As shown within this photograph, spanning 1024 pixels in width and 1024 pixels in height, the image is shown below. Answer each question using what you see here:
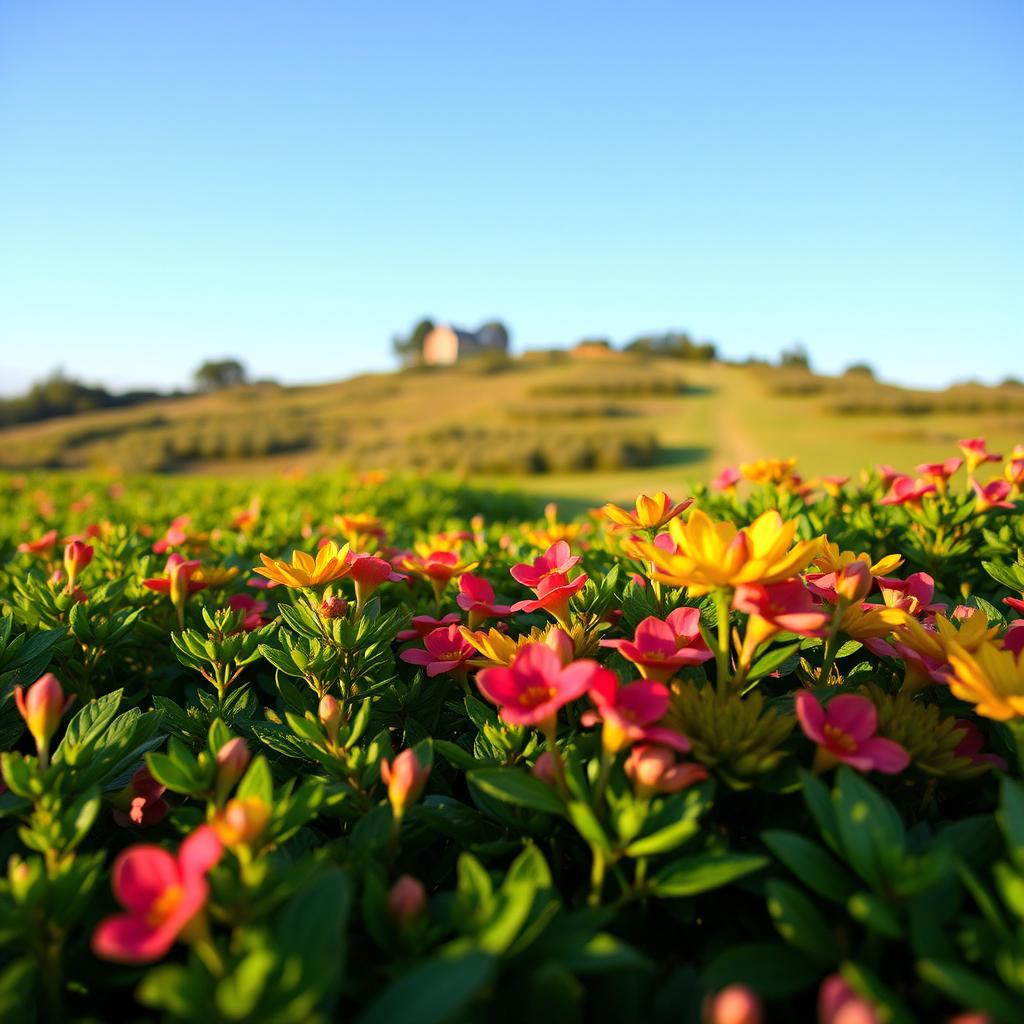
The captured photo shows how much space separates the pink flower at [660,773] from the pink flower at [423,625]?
1.82ft

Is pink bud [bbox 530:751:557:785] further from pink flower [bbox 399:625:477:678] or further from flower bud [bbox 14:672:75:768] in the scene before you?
flower bud [bbox 14:672:75:768]

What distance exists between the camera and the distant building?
54688 millimetres

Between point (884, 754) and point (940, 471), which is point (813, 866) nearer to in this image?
point (884, 754)

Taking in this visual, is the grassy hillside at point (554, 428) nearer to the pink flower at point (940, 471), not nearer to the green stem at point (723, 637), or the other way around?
the pink flower at point (940, 471)

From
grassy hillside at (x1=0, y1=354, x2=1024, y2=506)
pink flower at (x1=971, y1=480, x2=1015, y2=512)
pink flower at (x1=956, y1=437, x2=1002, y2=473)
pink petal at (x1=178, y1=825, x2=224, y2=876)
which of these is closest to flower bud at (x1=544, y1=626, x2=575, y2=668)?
pink petal at (x1=178, y1=825, x2=224, y2=876)

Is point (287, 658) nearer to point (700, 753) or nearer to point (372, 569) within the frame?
point (372, 569)

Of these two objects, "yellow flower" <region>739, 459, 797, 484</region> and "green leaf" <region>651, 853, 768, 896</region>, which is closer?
"green leaf" <region>651, 853, 768, 896</region>

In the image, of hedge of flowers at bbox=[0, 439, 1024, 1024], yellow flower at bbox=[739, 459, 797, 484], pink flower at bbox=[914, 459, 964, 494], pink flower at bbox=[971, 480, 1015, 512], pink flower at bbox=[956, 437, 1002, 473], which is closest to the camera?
hedge of flowers at bbox=[0, 439, 1024, 1024]

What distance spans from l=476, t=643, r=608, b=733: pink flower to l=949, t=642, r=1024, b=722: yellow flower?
0.42 metres

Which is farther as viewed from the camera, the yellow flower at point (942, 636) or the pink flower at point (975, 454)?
the pink flower at point (975, 454)

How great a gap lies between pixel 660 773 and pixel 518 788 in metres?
0.17

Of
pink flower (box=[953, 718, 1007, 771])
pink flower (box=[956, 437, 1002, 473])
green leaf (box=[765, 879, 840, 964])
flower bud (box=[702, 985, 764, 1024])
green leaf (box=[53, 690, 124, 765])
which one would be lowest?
green leaf (box=[765, 879, 840, 964])

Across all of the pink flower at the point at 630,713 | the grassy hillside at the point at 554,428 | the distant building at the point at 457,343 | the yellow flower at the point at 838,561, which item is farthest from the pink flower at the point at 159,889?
the distant building at the point at 457,343

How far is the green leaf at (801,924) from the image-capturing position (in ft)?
2.12
